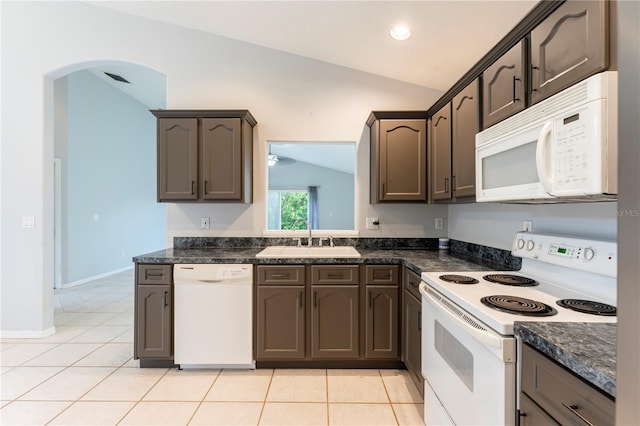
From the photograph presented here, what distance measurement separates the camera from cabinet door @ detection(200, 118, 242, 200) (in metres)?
2.68

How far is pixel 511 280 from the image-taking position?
1.64 metres

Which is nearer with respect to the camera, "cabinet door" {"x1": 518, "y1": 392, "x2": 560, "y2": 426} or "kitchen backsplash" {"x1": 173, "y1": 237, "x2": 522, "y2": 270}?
"cabinet door" {"x1": 518, "y1": 392, "x2": 560, "y2": 426}

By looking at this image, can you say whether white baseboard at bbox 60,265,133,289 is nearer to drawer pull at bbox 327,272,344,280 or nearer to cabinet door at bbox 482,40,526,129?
drawer pull at bbox 327,272,344,280

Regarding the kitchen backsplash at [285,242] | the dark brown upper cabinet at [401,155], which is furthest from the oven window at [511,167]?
the kitchen backsplash at [285,242]

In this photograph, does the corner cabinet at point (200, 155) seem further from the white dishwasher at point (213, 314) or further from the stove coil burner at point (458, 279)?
the stove coil burner at point (458, 279)

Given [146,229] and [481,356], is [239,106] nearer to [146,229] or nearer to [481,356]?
[481,356]

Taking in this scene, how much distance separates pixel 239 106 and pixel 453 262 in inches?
96.0

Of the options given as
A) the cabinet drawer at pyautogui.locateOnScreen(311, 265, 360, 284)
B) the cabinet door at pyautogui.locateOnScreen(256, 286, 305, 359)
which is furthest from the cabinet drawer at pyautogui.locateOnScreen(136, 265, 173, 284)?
the cabinet drawer at pyautogui.locateOnScreen(311, 265, 360, 284)

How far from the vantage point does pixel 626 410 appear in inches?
17.5

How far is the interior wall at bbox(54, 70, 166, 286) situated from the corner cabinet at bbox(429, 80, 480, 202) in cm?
542

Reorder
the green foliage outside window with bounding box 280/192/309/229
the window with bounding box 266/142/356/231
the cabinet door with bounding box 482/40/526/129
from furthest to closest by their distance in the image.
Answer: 1. the window with bounding box 266/142/356/231
2. the green foliage outside window with bounding box 280/192/309/229
3. the cabinet door with bounding box 482/40/526/129

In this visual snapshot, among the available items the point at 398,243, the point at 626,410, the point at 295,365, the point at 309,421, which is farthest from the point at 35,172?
the point at 626,410

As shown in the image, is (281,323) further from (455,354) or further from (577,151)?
(577,151)

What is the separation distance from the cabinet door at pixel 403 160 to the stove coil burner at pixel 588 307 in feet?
4.97
